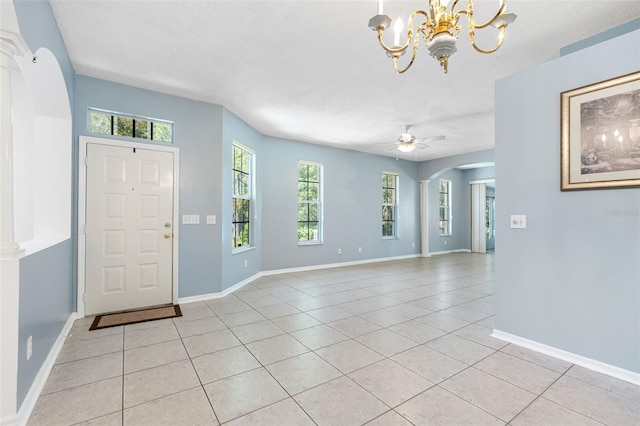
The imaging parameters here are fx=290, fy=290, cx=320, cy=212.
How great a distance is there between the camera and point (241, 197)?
4.96 metres

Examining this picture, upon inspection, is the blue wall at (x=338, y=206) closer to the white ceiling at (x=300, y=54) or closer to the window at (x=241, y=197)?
the window at (x=241, y=197)

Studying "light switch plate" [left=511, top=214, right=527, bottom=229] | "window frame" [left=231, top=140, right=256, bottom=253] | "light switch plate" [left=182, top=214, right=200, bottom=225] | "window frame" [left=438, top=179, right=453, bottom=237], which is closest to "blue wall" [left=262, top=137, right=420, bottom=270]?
"window frame" [left=231, top=140, right=256, bottom=253]

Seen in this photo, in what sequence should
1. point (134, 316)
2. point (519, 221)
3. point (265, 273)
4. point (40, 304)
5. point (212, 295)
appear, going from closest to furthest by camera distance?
point (40, 304)
point (519, 221)
point (134, 316)
point (212, 295)
point (265, 273)

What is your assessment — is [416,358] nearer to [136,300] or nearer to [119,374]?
[119,374]

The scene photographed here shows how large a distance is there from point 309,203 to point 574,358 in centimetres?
485

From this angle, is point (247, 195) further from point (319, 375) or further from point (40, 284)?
point (319, 375)

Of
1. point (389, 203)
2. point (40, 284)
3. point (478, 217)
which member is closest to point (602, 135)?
point (40, 284)

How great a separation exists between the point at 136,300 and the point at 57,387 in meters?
1.71

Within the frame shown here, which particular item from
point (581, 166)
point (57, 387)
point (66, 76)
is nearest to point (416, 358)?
point (581, 166)

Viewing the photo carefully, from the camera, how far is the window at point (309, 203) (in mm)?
6270

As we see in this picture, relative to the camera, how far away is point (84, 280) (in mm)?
3359

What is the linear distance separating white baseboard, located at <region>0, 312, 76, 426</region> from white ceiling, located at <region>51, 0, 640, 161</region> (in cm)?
266

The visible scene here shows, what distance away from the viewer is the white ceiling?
7.25 feet

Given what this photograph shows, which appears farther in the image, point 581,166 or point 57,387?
point 581,166
